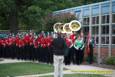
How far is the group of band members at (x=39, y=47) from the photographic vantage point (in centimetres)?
1880

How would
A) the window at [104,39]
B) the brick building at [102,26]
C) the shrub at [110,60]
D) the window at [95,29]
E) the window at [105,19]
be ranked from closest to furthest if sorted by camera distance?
the shrub at [110,60], the brick building at [102,26], the window at [104,39], the window at [105,19], the window at [95,29]

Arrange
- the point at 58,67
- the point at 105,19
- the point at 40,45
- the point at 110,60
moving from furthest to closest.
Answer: the point at 105,19 → the point at 110,60 → the point at 40,45 → the point at 58,67

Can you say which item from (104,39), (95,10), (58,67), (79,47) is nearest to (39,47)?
(79,47)

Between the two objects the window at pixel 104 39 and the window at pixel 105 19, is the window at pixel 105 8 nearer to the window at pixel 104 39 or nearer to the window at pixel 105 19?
the window at pixel 105 19

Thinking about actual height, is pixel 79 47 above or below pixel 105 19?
below

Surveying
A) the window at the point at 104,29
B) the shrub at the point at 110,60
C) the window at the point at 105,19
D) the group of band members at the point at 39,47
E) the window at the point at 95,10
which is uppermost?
the window at the point at 95,10

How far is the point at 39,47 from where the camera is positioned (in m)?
21.8

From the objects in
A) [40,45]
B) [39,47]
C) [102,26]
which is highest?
[102,26]

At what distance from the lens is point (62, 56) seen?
17.8 meters

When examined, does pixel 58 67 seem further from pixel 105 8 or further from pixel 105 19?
pixel 105 8

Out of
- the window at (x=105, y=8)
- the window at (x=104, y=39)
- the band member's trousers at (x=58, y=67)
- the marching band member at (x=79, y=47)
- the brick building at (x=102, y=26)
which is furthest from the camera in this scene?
the window at (x=105, y=8)

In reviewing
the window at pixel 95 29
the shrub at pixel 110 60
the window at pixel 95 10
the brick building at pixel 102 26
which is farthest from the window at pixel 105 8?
the shrub at pixel 110 60

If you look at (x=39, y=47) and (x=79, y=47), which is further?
(x=39, y=47)

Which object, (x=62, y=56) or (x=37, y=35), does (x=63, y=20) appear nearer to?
(x=37, y=35)
